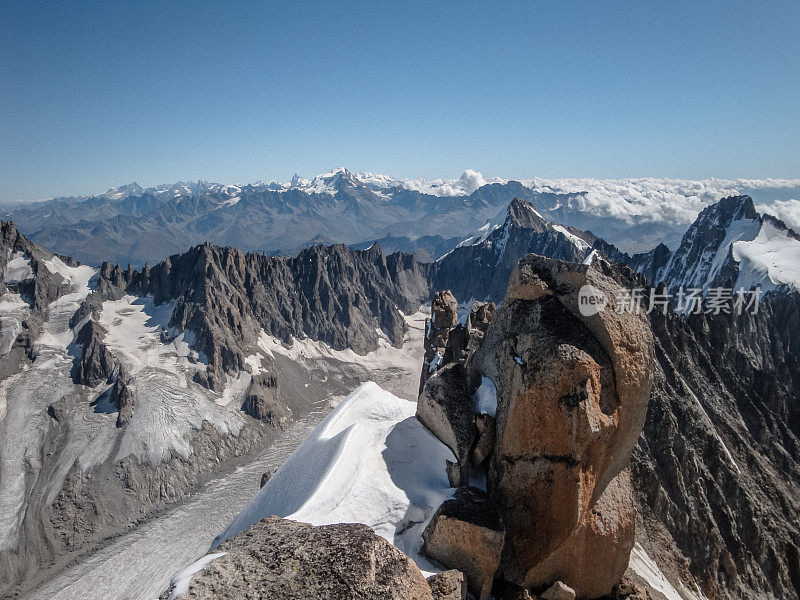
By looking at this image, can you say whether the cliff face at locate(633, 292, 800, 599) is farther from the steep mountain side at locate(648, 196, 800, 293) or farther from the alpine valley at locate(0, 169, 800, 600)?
the steep mountain side at locate(648, 196, 800, 293)

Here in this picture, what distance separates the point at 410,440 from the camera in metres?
20.2

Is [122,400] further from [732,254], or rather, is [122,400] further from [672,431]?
[732,254]

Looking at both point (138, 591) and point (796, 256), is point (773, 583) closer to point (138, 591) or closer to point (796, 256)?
point (138, 591)

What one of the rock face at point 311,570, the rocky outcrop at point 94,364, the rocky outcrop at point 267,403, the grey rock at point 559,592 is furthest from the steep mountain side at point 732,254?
the rocky outcrop at point 94,364

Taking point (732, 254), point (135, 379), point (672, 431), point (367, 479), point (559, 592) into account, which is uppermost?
point (732, 254)

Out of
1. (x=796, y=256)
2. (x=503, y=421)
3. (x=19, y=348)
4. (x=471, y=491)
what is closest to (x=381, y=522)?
(x=471, y=491)

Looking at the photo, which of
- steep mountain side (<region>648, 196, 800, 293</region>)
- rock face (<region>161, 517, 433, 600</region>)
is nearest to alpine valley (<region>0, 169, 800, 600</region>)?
rock face (<region>161, 517, 433, 600</region>)

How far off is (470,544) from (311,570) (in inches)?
224

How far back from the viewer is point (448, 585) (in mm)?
12555

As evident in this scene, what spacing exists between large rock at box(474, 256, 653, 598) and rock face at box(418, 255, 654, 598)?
4 centimetres

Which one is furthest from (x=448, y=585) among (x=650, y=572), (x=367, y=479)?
(x=650, y=572)

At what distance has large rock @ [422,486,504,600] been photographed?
14.0 meters

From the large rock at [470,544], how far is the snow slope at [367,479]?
2.42 feet

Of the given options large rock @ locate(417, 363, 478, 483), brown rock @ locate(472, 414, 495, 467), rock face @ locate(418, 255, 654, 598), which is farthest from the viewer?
large rock @ locate(417, 363, 478, 483)
